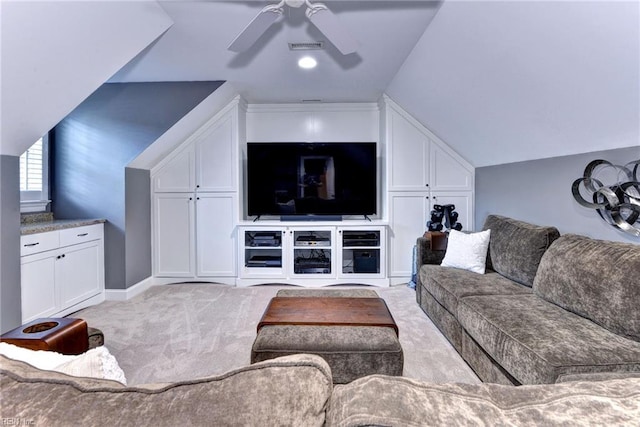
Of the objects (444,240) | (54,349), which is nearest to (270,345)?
(54,349)

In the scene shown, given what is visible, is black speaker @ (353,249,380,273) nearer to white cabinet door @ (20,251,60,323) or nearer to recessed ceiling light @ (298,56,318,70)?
recessed ceiling light @ (298,56,318,70)

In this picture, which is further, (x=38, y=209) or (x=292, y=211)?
(x=292, y=211)

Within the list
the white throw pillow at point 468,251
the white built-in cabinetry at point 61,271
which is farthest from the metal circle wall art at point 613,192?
the white built-in cabinetry at point 61,271

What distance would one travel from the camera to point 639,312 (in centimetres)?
161

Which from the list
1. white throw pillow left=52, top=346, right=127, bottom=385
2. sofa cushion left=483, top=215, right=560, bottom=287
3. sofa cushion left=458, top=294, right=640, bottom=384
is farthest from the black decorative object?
white throw pillow left=52, top=346, right=127, bottom=385

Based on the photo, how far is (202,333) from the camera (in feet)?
9.11

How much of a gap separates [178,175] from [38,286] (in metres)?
1.90

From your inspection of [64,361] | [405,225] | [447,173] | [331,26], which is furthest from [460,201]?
[64,361]

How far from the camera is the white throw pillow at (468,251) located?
119 inches

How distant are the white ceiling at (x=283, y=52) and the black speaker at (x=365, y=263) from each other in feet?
6.74

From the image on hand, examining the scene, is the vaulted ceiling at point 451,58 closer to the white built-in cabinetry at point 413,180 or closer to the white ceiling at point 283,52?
the white ceiling at point 283,52

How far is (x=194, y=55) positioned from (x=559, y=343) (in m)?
3.44

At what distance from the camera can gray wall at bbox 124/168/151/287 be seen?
3.71m

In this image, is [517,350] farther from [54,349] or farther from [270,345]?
[54,349]
